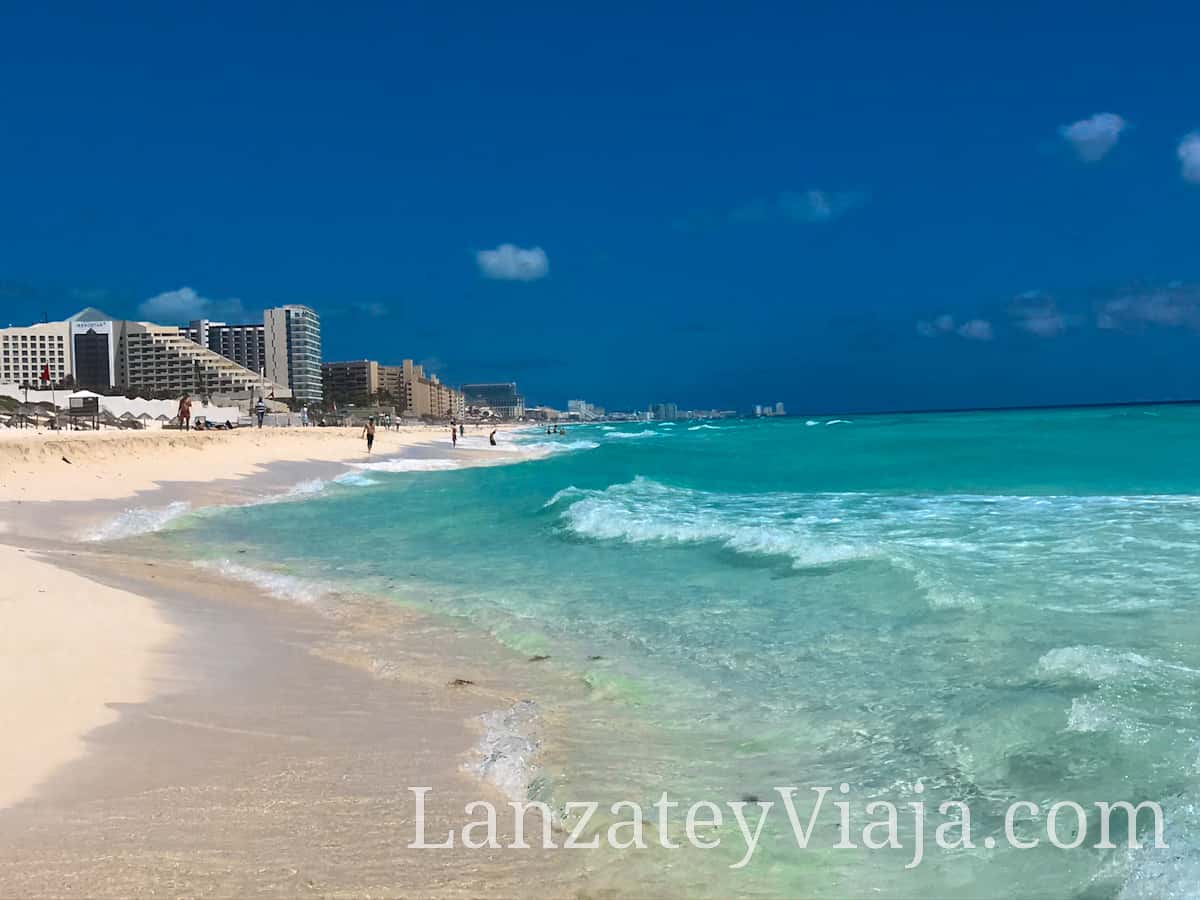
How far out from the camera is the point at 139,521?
15.4 meters

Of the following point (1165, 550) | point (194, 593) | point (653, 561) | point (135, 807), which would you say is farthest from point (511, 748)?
point (1165, 550)

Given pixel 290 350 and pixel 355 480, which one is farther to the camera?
pixel 290 350

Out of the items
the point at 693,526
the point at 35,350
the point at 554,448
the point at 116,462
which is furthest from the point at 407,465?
the point at 35,350

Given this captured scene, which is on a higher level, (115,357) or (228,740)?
(115,357)

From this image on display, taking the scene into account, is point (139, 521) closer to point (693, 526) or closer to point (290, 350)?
Result: point (693, 526)

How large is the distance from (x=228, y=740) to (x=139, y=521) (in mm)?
12721

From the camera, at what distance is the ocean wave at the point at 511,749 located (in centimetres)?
411

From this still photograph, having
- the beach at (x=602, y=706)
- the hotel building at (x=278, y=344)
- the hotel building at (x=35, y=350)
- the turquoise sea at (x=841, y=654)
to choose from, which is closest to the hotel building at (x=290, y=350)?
the hotel building at (x=278, y=344)

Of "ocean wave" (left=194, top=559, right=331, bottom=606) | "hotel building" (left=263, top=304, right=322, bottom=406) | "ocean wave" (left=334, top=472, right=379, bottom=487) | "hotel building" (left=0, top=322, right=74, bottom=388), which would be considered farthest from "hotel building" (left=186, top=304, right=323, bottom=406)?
"ocean wave" (left=194, top=559, right=331, bottom=606)

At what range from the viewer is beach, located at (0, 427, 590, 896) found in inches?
124

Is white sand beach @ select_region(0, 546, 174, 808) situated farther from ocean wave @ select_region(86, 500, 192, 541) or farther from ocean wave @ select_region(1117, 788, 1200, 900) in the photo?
ocean wave @ select_region(86, 500, 192, 541)

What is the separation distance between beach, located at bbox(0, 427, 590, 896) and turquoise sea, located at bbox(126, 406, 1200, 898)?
558 millimetres

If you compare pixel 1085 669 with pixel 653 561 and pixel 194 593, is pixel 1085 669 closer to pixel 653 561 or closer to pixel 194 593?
pixel 653 561

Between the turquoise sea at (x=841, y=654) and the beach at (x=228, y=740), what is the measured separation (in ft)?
1.83
